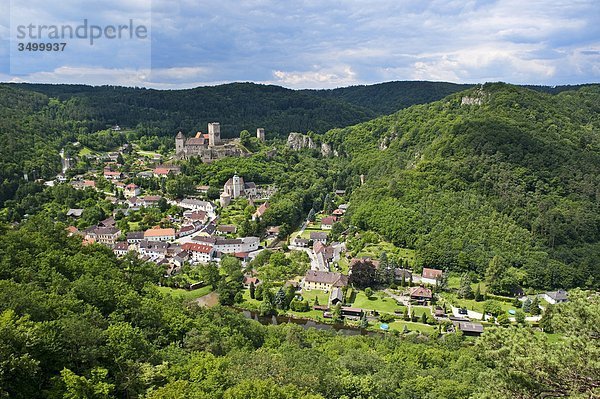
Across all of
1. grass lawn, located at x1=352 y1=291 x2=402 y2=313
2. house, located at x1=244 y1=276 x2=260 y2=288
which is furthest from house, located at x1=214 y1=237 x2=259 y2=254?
grass lawn, located at x1=352 y1=291 x2=402 y2=313

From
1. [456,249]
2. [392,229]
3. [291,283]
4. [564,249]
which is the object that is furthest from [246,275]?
[564,249]

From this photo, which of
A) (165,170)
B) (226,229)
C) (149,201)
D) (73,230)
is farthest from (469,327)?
(165,170)

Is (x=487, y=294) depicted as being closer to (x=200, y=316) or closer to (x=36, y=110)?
(x=200, y=316)

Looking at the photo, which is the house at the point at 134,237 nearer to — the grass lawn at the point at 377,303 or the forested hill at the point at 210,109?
the grass lawn at the point at 377,303

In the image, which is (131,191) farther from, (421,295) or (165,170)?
(421,295)

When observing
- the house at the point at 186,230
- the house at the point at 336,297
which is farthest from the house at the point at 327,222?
the house at the point at 336,297

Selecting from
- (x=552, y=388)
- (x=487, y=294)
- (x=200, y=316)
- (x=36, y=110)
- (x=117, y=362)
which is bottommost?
(x=487, y=294)

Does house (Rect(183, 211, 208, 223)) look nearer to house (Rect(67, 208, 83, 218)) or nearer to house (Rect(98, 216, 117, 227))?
house (Rect(98, 216, 117, 227))

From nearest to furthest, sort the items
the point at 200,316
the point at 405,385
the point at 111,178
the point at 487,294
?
the point at 405,385 < the point at 200,316 < the point at 487,294 < the point at 111,178
